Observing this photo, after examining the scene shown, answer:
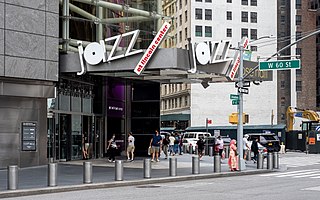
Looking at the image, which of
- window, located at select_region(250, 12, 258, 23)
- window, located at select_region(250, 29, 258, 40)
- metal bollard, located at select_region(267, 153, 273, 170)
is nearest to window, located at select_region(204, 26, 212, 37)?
window, located at select_region(250, 29, 258, 40)

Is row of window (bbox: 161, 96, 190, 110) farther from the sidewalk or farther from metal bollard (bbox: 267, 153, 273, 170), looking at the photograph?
the sidewalk

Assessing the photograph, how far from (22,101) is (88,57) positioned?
12.8 ft

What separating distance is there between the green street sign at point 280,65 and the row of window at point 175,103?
58.8 meters

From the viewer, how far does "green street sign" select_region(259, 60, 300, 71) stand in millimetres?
27947

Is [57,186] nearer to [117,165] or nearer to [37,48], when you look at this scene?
[117,165]

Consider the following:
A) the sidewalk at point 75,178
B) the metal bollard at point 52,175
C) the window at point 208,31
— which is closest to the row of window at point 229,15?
the window at point 208,31

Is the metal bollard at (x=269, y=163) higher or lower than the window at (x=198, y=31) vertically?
lower

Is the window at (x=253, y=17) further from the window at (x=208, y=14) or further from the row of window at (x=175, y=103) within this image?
the row of window at (x=175, y=103)

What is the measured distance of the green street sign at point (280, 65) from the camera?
27.9 metres

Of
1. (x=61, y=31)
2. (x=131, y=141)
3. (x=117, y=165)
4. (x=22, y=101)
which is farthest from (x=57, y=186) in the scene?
(x=131, y=141)

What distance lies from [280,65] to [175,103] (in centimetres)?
6687

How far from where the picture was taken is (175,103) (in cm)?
9538

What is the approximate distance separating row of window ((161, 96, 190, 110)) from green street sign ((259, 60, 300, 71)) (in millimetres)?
58771

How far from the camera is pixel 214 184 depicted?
22.3m
